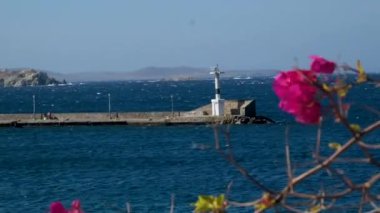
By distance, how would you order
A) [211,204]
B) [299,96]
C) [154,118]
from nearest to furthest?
1. [299,96]
2. [211,204]
3. [154,118]

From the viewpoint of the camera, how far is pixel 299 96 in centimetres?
198

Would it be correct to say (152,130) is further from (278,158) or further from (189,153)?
(278,158)

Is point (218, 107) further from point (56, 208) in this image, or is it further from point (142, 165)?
point (56, 208)

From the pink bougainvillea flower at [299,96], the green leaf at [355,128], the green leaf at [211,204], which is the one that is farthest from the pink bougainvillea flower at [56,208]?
the green leaf at [355,128]

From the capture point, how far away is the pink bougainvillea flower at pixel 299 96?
198 centimetres

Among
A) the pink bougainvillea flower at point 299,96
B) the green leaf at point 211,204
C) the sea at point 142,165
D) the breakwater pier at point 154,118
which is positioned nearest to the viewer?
the pink bougainvillea flower at point 299,96

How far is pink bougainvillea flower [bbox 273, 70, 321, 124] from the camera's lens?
6.48 ft

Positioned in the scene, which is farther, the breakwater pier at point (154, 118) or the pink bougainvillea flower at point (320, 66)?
the breakwater pier at point (154, 118)

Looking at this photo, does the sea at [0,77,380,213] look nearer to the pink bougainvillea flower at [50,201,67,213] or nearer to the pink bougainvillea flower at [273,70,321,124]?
the pink bougainvillea flower at [50,201,67,213]

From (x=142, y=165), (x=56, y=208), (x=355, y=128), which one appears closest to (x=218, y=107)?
(x=142, y=165)

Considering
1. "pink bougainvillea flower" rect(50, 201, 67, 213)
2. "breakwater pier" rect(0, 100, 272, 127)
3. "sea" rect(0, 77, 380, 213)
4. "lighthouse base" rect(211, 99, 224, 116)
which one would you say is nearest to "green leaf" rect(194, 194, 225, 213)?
"pink bougainvillea flower" rect(50, 201, 67, 213)

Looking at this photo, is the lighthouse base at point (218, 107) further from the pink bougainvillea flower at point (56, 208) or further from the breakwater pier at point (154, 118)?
the pink bougainvillea flower at point (56, 208)

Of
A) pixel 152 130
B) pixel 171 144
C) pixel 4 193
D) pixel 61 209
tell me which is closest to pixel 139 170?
pixel 4 193

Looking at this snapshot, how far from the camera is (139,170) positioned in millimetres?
35000
